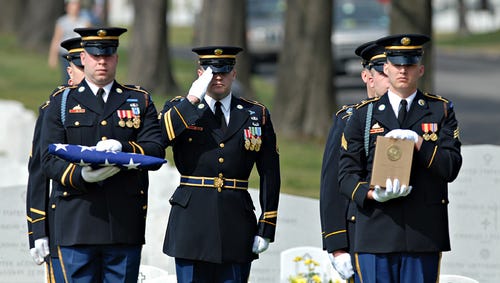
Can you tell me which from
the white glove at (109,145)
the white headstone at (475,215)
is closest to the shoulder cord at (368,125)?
the white glove at (109,145)

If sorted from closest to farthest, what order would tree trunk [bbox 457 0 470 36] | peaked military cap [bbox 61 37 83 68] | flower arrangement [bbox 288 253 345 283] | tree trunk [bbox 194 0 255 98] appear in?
peaked military cap [bbox 61 37 83 68] < flower arrangement [bbox 288 253 345 283] < tree trunk [bbox 194 0 255 98] < tree trunk [bbox 457 0 470 36]

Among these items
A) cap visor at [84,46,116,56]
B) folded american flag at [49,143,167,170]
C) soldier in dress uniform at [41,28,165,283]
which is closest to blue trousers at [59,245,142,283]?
soldier in dress uniform at [41,28,165,283]

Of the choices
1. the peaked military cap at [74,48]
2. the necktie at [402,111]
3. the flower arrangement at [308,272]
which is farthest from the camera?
the flower arrangement at [308,272]

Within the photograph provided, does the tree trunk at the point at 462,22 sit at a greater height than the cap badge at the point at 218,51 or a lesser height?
lesser

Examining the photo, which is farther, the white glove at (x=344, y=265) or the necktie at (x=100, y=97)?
the necktie at (x=100, y=97)

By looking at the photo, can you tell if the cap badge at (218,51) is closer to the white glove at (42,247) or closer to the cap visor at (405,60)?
the cap visor at (405,60)

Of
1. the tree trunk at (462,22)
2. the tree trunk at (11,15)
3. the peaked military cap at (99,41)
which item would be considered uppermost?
the peaked military cap at (99,41)

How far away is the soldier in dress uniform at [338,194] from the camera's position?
788 centimetres

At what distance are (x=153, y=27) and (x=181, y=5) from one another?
5875 centimetres

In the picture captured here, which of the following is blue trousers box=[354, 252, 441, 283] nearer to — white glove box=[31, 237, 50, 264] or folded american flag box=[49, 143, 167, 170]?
folded american flag box=[49, 143, 167, 170]

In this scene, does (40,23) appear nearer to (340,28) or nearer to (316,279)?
(340,28)

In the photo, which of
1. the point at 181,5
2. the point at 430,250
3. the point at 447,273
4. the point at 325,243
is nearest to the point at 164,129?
the point at 325,243

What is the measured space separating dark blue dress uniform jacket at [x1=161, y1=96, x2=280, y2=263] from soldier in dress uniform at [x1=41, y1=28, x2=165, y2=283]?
0.20 meters

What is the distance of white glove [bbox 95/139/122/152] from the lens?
25.1 feet
